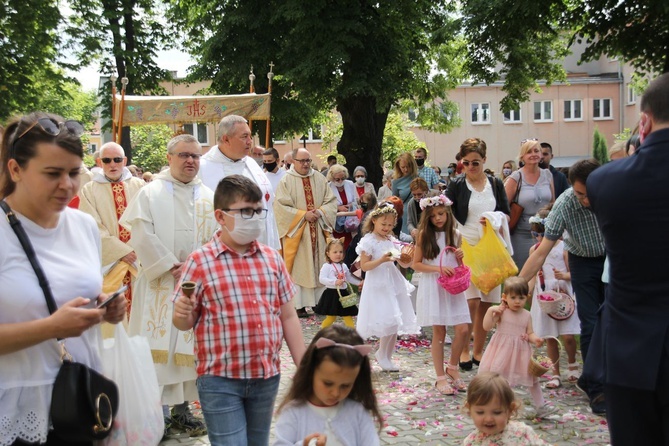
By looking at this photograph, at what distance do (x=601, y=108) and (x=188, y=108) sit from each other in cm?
5324

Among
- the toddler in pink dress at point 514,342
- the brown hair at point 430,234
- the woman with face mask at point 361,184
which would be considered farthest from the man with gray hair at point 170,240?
the woman with face mask at point 361,184

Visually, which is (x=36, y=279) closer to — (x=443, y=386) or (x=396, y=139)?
(x=443, y=386)

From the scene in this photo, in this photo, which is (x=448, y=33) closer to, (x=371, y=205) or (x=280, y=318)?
(x=371, y=205)

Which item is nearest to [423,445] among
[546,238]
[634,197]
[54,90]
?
[546,238]

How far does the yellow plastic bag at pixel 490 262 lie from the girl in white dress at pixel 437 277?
0.94 ft

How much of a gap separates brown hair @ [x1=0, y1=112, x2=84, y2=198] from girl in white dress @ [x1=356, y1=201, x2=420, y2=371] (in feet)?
19.0

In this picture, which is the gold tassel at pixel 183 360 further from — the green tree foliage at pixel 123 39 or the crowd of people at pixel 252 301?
the green tree foliage at pixel 123 39

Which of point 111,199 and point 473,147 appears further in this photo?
point 473,147

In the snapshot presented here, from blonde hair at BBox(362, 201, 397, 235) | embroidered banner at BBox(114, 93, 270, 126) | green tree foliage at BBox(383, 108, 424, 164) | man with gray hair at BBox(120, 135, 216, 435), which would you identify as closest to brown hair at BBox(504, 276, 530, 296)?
blonde hair at BBox(362, 201, 397, 235)

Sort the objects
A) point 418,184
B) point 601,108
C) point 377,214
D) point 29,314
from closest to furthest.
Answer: point 29,314, point 377,214, point 418,184, point 601,108

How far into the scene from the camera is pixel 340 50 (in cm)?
2019

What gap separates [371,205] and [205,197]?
24.5ft

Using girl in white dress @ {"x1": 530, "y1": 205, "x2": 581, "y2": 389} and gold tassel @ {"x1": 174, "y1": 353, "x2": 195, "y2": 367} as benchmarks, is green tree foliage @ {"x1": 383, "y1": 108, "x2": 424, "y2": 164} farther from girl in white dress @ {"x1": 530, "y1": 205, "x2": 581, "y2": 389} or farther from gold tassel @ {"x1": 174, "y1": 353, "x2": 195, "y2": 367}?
gold tassel @ {"x1": 174, "y1": 353, "x2": 195, "y2": 367}

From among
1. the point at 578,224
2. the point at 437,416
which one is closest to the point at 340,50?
the point at 578,224
